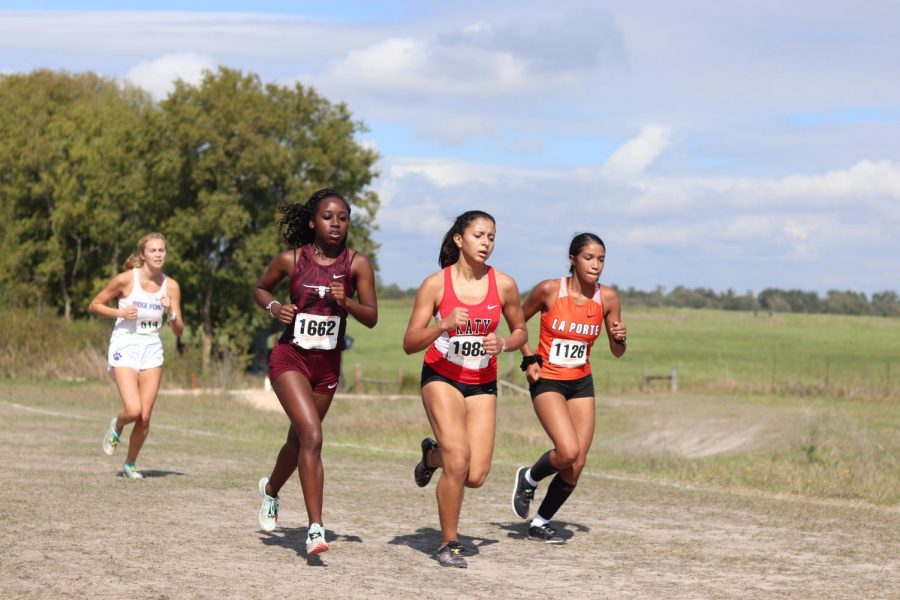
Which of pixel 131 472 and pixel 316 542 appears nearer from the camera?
→ pixel 316 542

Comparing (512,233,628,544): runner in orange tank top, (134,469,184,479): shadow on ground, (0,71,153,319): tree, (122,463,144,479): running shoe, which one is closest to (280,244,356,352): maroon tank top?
(512,233,628,544): runner in orange tank top

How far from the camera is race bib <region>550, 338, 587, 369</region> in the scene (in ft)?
31.5

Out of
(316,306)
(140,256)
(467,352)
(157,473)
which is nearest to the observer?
(467,352)

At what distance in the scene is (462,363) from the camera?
8.45 m

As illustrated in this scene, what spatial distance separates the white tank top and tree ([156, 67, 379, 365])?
132 feet

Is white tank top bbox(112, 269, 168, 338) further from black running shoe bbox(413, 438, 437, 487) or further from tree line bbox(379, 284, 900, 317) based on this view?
tree line bbox(379, 284, 900, 317)

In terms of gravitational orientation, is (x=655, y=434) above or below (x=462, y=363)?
below

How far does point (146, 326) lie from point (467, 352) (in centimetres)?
531

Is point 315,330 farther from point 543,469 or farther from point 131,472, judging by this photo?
point 131,472

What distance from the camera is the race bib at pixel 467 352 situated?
839 cm

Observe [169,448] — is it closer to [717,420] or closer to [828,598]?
[828,598]

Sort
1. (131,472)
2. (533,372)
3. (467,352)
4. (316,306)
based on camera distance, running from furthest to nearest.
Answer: (131,472)
(533,372)
(316,306)
(467,352)

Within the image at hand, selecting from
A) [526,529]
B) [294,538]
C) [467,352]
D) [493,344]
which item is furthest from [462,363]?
[526,529]

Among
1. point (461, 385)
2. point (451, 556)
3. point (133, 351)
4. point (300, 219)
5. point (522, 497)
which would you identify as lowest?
point (451, 556)
